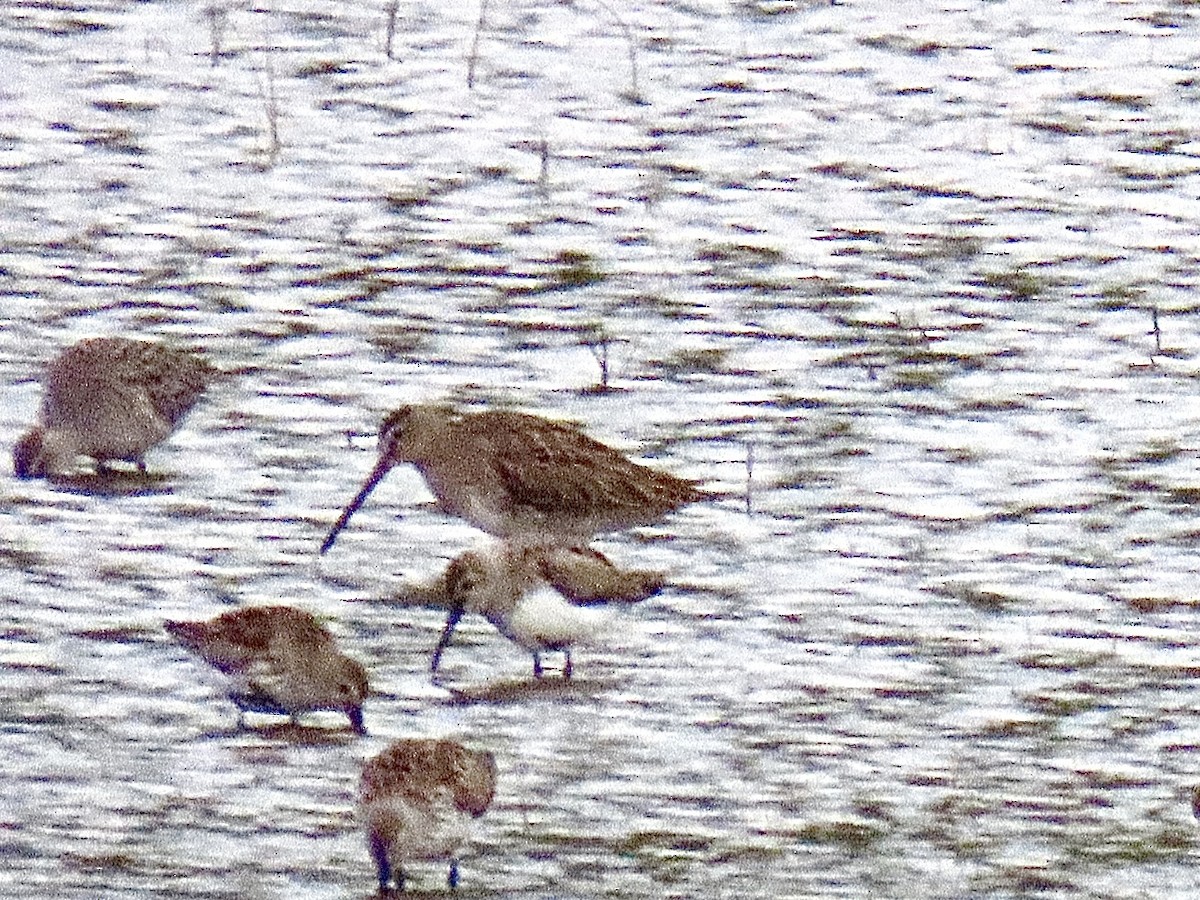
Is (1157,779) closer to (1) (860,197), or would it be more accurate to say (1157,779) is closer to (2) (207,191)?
(1) (860,197)

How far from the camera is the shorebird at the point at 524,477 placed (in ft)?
26.3

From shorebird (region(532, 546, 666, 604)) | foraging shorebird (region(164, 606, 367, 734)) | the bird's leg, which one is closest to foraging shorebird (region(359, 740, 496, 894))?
the bird's leg

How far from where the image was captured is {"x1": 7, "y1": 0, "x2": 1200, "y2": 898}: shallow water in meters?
6.41

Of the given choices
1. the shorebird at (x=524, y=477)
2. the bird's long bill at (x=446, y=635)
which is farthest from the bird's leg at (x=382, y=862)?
the shorebird at (x=524, y=477)

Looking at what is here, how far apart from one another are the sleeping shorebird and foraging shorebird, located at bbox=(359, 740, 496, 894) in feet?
2.99

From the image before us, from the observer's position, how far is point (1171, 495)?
8242 millimetres

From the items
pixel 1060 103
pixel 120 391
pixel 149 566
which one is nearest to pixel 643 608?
pixel 149 566

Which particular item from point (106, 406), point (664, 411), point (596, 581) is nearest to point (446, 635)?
point (596, 581)

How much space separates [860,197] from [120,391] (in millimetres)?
3177

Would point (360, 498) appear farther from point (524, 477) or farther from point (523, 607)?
point (523, 607)

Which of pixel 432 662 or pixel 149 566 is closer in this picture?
pixel 432 662

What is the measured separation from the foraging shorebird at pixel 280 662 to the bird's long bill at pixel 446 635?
0.97 ft

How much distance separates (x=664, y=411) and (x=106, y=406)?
5.10 ft

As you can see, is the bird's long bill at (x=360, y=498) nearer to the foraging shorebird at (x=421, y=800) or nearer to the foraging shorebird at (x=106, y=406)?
the foraging shorebird at (x=106, y=406)
